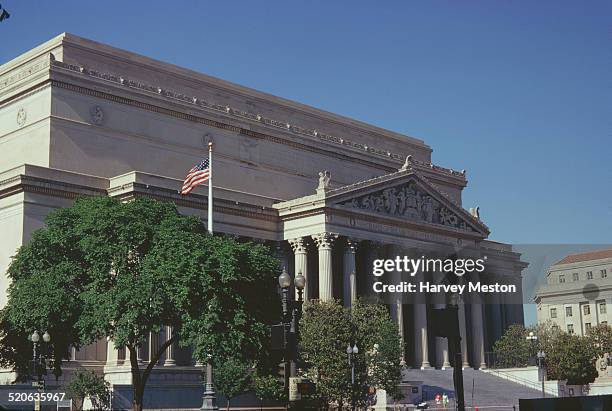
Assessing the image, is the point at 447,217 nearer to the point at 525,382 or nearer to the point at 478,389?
the point at 525,382

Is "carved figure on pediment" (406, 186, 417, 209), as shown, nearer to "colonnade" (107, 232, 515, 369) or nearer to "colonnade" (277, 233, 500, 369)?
"colonnade" (107, 232, 515, 369)

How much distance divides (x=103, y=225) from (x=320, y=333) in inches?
647

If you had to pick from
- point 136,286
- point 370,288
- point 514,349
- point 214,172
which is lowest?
point 514,349

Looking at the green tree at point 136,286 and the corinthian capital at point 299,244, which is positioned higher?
the corinthian capital at point 299,244

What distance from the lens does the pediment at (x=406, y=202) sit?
255ft

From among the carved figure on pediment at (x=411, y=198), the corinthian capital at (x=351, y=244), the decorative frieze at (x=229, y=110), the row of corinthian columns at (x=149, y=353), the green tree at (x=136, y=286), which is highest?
the decorative frieze at (x=229, y=110)

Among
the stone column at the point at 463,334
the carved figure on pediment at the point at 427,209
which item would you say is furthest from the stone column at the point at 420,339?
the carved figure on pediment at the point at 427,209

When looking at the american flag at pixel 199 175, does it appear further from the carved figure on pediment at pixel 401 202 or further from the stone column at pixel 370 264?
the carved figure on pediment at pixel 401 202

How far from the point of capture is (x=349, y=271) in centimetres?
7688

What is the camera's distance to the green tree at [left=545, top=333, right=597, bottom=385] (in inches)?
3455

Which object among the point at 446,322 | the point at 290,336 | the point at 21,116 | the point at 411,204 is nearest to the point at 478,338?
the point at 411,204

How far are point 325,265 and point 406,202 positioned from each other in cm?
Result: 1294

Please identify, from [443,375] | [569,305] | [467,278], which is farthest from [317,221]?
[569,305]

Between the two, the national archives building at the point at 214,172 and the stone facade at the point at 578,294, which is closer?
the national archives building at the point at 214,172
